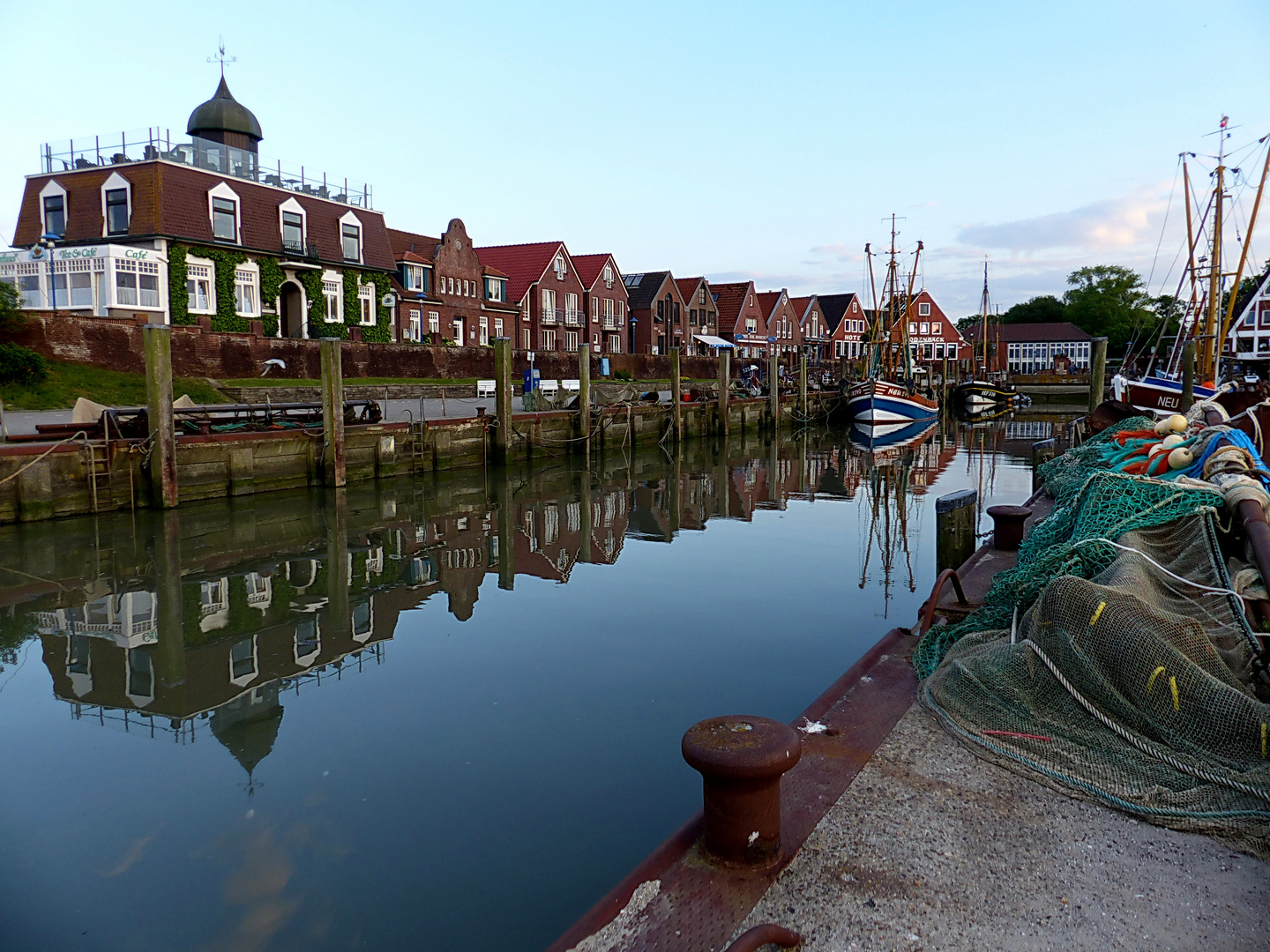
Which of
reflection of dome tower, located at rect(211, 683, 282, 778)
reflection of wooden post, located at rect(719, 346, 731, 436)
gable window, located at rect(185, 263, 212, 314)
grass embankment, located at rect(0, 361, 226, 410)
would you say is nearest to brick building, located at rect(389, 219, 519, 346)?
gable window, located at rect(185, 263, 212, 314)

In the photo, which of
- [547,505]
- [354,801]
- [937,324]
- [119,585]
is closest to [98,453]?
[119,585]

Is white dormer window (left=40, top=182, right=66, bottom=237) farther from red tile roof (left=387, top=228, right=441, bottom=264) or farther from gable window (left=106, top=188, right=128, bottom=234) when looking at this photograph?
red tile roof (left=387, top=228, right=441, bottom=264)

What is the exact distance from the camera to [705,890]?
346 centimetres

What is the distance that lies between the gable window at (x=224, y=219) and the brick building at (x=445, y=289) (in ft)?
30.3

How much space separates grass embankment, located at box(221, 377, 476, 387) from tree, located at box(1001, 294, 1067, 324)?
320 ft

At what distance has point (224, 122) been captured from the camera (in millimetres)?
40875

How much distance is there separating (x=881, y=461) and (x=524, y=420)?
12.6 meters

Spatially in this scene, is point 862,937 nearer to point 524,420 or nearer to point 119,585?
point 119,585

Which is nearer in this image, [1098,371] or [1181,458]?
[1181,458]

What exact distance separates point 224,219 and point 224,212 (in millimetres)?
313

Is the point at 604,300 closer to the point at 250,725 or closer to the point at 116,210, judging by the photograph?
the point at 116,210

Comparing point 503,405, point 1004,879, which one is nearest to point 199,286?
point 503,405

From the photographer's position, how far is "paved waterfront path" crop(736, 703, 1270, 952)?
3.15 meters

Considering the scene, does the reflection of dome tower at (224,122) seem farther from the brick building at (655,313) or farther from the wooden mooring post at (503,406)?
the brick building at (655,313)
